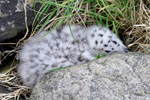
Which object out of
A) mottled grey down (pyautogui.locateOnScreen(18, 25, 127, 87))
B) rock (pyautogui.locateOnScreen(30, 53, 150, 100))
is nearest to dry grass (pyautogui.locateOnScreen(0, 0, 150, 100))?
mottled grey down (pyautogui.locateOnScreen(18, 25, 127, 87))

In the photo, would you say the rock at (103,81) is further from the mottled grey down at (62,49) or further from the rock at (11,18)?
the rock at (11,18)

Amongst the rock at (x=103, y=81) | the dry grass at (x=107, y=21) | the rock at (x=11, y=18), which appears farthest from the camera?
the dry grass at (x=107, y=21)

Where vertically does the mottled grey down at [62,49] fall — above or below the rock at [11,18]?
below

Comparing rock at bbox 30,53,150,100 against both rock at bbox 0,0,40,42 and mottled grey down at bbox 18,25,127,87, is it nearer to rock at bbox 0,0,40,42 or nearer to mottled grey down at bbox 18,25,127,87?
mottled grey down at bbox 18,25,127,87

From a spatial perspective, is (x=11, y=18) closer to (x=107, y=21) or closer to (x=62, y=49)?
(x=62, y=49)

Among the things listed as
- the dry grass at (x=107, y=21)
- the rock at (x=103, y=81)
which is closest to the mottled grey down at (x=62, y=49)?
the dry grass at (x=107, y=21)

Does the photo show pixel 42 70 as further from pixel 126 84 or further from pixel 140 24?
pixel 140 24

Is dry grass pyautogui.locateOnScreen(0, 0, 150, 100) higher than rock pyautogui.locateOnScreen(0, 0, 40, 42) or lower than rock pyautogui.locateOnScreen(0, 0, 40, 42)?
lower
